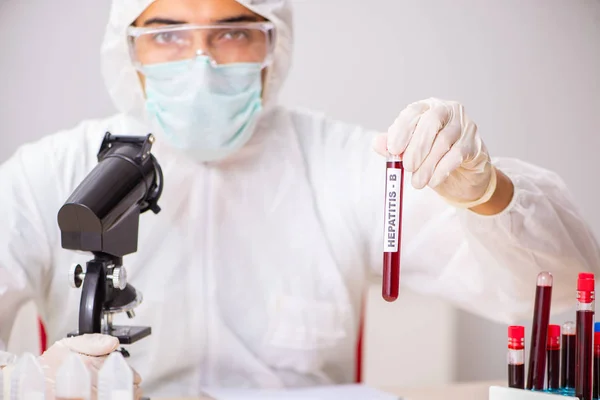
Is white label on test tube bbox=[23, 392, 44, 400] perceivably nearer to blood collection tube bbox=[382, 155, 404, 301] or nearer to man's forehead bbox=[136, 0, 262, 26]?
blood collection tube bbox=[382, 155, 404, 301]

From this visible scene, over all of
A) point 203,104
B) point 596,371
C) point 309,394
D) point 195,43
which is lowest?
point 309,394

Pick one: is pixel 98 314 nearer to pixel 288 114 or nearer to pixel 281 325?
pixel 281 325

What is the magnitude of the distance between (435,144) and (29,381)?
66 centimetres

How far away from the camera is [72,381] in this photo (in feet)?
2.96

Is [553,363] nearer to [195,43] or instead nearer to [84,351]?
→ [84,351]

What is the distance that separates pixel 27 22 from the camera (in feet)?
5.64

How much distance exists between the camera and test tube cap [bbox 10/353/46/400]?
3.10ft

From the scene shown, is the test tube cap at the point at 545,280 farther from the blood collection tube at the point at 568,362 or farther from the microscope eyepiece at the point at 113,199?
the microscope eyepiece at the point at 113,199

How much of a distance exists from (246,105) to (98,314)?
0.62 m

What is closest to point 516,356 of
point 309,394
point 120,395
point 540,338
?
point 540,338

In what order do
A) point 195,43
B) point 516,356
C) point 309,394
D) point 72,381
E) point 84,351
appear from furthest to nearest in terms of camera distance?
point 195,43 < point 309,394 < point 516,356 < point 84,351 < point 72,381

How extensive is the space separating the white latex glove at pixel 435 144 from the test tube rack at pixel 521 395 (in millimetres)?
318

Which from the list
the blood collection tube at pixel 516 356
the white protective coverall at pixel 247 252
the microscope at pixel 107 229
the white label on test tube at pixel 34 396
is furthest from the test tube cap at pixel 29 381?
the blood collection tube at pixel 516 356

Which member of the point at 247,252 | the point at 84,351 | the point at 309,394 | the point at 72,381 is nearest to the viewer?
the point at 72,381
